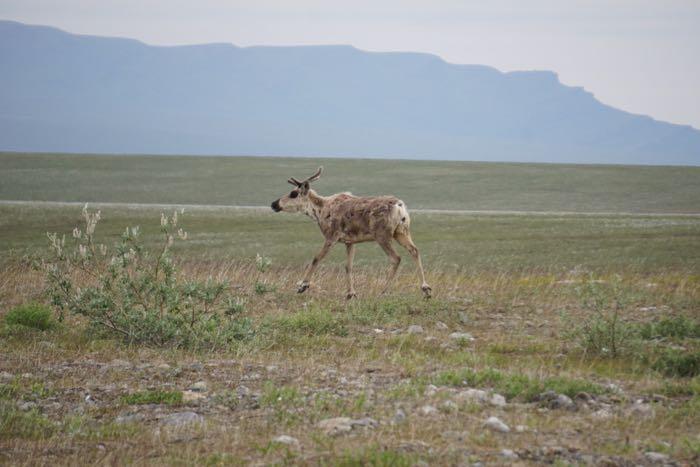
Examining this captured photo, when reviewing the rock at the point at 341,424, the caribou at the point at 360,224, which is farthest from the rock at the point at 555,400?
the caribou at the point at 360,224

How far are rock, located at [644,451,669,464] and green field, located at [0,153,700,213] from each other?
60.7m

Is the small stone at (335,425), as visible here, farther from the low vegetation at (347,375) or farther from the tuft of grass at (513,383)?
the tuft of grass at (513,383)

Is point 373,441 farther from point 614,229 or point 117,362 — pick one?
point 614,229

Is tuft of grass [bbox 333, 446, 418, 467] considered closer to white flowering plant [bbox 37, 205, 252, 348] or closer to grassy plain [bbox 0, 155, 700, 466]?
grassy plain [bbox 0, 155, 700, 466]

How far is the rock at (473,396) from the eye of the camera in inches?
346

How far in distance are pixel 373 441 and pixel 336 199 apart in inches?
447

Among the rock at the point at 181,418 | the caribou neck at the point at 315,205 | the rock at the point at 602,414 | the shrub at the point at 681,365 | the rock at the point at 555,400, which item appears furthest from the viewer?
the caribou neck at the point at 315,205

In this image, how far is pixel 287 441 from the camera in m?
7.55

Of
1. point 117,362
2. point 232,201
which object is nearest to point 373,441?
point 117,362

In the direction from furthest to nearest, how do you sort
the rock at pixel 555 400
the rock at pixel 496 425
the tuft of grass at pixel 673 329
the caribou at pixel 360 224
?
1. the caribou at pixel 360 224
2. the tuft of grass at pixel 673 329
3. the rock at pixel 555 400
4. the rock at pixel 496 425

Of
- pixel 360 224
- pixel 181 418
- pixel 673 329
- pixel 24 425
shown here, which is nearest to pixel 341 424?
pixel 181 418

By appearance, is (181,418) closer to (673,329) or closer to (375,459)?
(375,459)

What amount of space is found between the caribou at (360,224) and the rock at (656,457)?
940cm

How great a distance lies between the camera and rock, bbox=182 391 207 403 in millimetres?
9203
